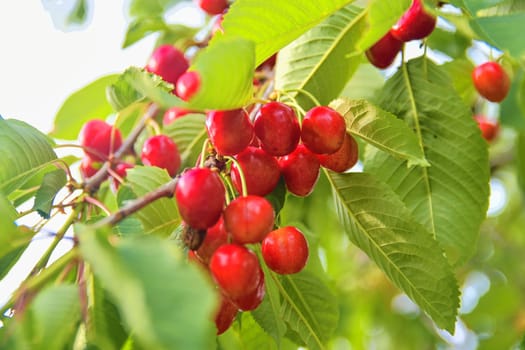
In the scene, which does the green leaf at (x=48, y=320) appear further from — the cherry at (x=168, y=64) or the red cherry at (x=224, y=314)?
the cherry at (x=168, y=64)

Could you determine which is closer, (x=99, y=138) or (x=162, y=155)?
(x=162, y=155)

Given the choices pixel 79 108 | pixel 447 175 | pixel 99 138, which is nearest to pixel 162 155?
pixel 99 138

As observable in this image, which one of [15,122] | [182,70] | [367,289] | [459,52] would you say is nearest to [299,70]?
[182,70]

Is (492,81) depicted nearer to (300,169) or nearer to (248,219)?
(300,169)

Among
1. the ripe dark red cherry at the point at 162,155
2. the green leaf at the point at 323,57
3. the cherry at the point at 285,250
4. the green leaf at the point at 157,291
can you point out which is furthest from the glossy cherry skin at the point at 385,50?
the green leaf at the point at 157,291

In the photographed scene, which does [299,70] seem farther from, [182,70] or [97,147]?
[97,147]
